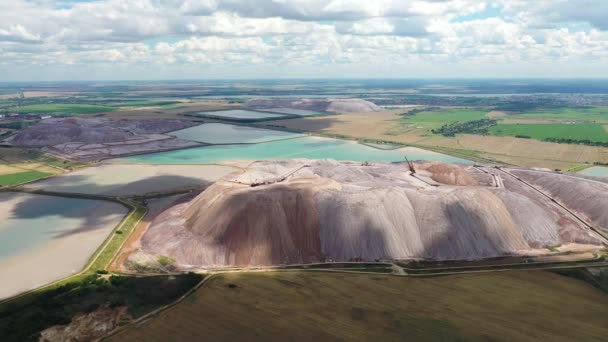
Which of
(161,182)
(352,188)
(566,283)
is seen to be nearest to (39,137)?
(161,182)

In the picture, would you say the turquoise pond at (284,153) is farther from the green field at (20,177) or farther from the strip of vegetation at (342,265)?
the strip of vegetation at (342,265)

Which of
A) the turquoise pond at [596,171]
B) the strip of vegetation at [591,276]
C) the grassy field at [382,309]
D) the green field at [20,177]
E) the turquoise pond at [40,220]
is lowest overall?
the turquoise pond at [596,171]

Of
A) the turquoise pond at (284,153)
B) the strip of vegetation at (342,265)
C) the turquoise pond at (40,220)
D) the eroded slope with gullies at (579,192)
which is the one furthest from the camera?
the turquoise pond at (284,153)

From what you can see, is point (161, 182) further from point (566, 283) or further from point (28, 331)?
point (566, 283)

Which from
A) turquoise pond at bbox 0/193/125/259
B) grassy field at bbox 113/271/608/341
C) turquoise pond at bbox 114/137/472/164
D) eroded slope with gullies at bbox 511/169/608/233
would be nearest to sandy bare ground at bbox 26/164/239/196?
turquoise pond at bbox 0/193/125/259

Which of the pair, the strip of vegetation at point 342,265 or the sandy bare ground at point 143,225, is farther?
the sandy bare ground at point 143,225

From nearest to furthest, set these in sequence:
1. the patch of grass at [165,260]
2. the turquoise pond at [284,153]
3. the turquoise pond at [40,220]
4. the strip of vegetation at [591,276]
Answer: the strip of vegetation at [591,276] < the patch of grass at [165,260] < the turquoise pond at [40,220] < the turquoise pond at [284,153]

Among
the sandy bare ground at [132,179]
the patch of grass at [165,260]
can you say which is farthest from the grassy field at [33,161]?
the patch of grass at [165,260]

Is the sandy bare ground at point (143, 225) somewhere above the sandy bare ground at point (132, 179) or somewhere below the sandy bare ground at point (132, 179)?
below
